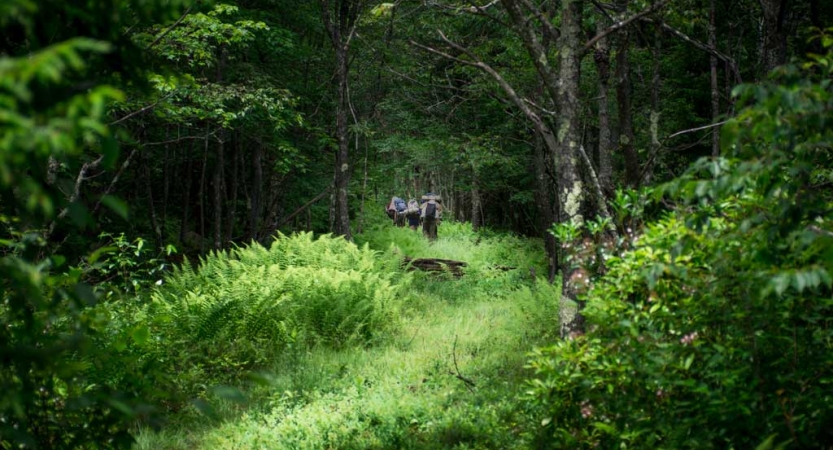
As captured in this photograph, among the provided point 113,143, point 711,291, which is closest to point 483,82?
point 711,291

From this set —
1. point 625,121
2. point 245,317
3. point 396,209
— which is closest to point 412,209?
point 396,209

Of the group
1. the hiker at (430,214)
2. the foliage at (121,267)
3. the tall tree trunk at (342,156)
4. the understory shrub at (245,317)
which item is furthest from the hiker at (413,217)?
the understory shrub at (245,317)

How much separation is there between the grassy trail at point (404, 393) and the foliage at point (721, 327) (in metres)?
1.05

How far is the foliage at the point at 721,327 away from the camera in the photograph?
9.39 ft

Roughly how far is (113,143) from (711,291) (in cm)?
322

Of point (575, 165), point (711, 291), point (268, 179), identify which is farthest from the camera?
point (268, 179)

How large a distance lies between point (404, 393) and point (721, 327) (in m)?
3.32

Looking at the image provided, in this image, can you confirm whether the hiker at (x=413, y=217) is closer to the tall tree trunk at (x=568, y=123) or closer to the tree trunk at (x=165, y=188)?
the tree trunk at (x=165, y=188)

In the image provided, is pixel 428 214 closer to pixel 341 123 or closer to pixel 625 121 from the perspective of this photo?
pixel 341 123

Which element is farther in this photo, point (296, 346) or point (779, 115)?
point (296, 346)

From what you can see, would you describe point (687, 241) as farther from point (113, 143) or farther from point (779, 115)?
point (113, 143)

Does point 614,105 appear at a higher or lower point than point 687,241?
higher

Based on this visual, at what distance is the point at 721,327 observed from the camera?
3580 millimetres

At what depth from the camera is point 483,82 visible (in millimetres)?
12930
